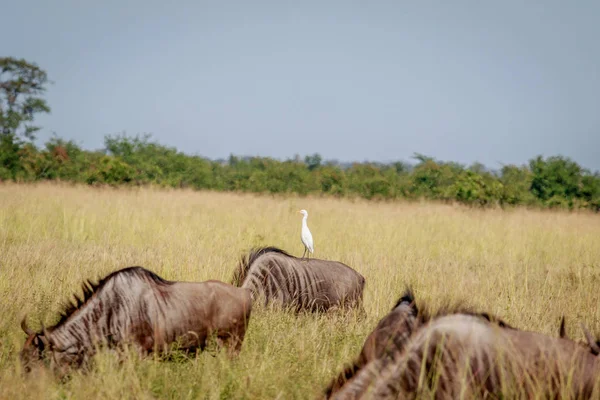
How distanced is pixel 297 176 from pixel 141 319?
72.7 ft

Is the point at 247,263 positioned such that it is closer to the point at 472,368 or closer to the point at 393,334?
the point at 393,334

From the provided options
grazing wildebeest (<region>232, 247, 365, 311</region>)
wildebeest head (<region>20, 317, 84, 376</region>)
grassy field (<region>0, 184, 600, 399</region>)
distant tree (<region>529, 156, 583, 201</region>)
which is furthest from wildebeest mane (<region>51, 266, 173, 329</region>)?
distant tree (<region>529, 156, 583, 201</region>)

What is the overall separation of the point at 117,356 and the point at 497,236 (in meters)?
9.50

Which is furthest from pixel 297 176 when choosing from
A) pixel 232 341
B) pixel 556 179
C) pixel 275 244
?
pixel 232 341

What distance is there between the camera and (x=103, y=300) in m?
3.75

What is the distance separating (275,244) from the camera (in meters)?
9.69

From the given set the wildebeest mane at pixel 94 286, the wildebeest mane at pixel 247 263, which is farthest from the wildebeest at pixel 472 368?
the wildebeest mane at pixel 247 263

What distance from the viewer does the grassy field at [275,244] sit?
3.43 metres

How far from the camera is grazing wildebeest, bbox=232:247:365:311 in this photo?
5223mm

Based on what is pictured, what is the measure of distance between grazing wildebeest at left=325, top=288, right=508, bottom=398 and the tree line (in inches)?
588

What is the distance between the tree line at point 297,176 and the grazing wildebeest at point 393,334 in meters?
14.9

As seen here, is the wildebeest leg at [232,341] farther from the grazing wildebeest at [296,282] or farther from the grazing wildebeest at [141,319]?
the grazing wildebeest at [296,282]

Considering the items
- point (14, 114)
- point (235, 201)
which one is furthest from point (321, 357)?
point (14, 114)

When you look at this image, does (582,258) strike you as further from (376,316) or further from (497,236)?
(376,316)
